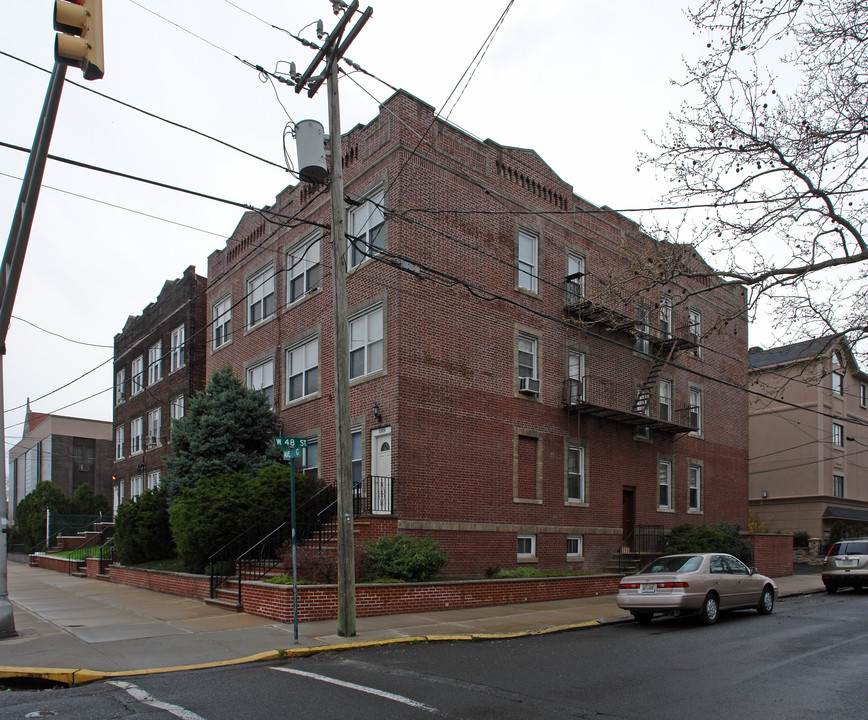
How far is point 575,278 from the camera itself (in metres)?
24.6

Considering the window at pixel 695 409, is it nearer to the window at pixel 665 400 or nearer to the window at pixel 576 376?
the window at pixel 665 400

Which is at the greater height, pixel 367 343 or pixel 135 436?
pixel 367 343

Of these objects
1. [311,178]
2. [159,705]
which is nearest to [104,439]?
[311,178]

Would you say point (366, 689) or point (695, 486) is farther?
A: point (695, 486)

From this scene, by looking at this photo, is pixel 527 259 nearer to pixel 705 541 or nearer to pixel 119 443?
pixel 705 541

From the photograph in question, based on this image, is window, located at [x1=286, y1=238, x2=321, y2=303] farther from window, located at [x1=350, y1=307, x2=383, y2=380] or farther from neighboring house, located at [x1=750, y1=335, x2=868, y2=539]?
neighboring house, located at [x1=750, y1=335, x2=868, y2=539]

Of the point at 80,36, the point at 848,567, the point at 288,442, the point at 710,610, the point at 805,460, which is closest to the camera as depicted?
the point at 80,36

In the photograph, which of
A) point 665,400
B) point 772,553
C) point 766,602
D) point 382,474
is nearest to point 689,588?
point 766,602

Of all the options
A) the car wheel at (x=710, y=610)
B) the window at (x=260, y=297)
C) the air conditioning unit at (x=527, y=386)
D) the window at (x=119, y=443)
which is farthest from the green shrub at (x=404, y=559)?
the window at (x=119, y=443)

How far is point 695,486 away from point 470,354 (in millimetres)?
13114

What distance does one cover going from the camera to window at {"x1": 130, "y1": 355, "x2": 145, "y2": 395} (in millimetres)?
36312

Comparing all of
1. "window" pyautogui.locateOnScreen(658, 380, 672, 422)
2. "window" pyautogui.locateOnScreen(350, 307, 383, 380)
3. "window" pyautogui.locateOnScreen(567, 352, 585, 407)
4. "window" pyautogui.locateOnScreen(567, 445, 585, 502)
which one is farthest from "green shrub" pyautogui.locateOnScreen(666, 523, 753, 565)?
"window" pyautogui.locateOnScreen(350, 307, 383, 380)

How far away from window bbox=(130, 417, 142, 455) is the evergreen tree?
45.5 feet

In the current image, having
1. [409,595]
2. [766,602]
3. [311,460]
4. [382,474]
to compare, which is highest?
[311,460]
